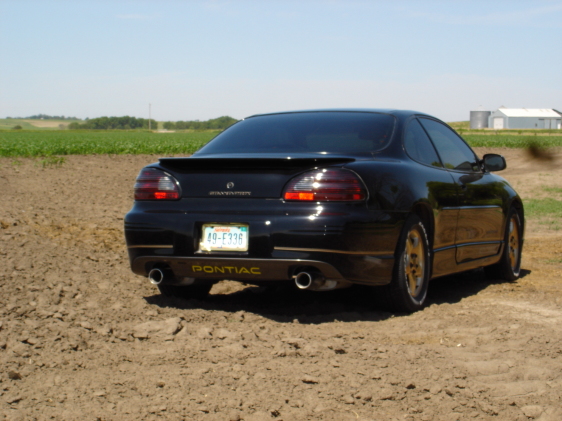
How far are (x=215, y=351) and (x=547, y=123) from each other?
135651 mm

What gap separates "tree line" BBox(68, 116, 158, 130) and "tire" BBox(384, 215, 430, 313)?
12737 centimetres

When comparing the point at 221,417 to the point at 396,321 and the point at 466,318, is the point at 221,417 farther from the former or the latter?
the point at 466,318

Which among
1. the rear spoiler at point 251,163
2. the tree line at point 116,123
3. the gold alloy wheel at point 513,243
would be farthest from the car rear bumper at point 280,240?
the tree line at point 116,123

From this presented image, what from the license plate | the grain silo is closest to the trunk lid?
the license plate

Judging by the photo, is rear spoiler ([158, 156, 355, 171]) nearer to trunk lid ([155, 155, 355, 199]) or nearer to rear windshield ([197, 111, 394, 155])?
trunk lid ([155, 155, 355, 199])

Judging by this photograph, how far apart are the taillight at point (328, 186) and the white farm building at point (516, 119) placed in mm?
129748

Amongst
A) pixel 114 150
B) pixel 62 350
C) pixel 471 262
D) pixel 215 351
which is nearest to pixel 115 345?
pixel 62 350

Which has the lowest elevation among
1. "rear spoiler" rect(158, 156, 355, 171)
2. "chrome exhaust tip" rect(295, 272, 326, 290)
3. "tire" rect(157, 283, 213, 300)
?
"tire" rect(157, 283, 213, 300)

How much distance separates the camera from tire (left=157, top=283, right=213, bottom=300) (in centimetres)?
581

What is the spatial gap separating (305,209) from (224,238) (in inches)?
22.9

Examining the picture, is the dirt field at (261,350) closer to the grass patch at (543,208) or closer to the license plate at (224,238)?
the license plate at (224,238)

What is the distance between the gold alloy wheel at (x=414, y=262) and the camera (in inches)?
208

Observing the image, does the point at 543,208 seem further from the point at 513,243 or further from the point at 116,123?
the point at 116,123

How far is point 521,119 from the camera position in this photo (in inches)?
5098
